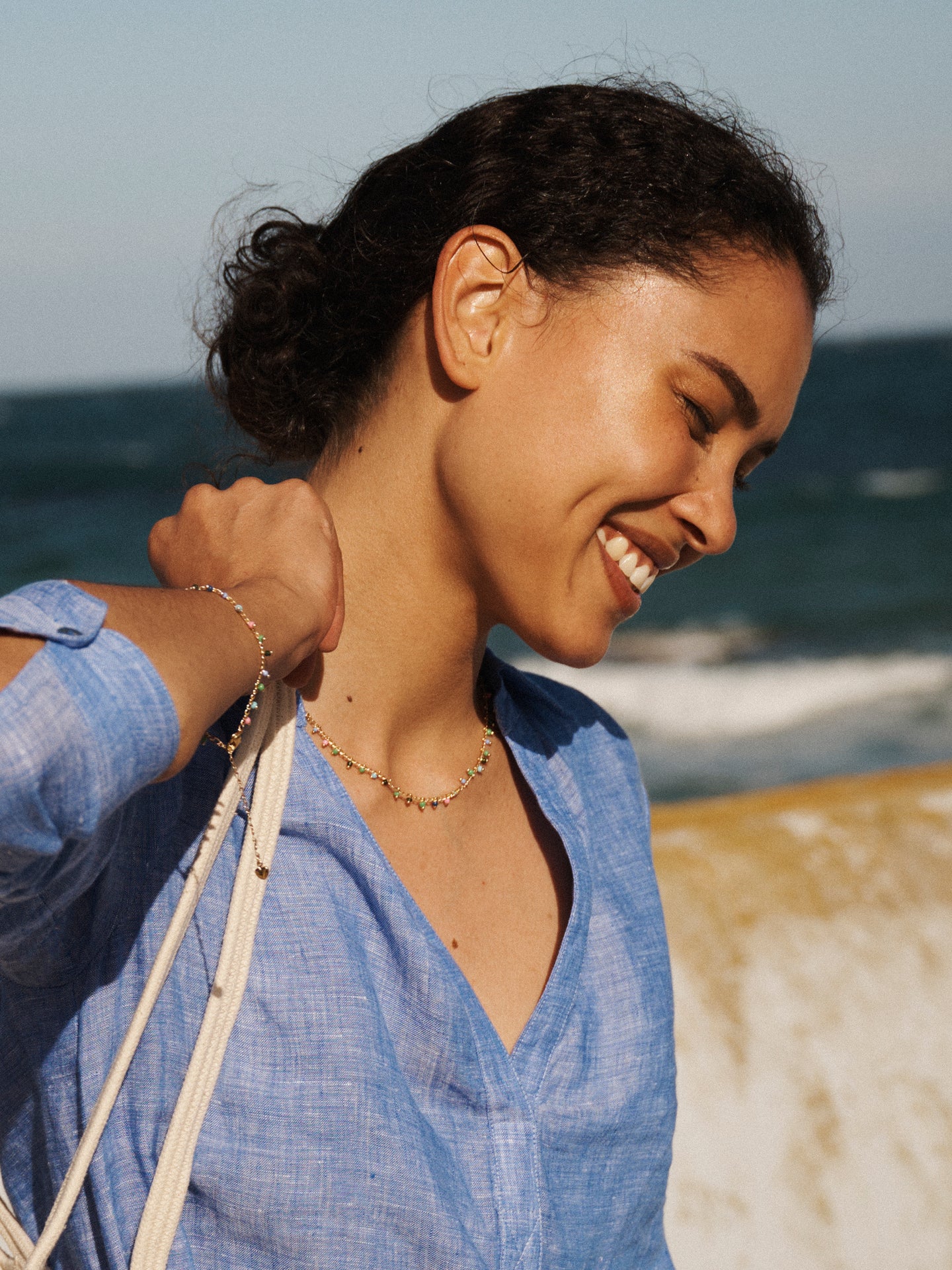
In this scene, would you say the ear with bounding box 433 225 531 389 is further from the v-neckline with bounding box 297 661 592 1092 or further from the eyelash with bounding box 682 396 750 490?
the v-neckline with bounding box 297 661 592 1092

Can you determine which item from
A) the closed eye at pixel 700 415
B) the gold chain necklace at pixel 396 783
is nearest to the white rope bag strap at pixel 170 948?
the gold chain necklace at pixel 396 783

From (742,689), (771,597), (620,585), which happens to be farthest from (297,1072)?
(771,597)

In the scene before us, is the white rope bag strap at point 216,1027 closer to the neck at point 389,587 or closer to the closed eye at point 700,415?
the neck at point 389,587

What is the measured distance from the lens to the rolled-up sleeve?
89 cm

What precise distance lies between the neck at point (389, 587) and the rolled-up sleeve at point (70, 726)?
55cm

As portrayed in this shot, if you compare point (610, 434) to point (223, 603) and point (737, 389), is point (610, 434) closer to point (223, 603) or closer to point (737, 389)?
point (737, 389)

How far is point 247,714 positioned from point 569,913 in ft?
2.15

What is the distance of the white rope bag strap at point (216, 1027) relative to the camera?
1.16 metres

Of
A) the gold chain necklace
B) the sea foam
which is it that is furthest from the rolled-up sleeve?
the sea foam

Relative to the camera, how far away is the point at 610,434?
Answer: 1.36m

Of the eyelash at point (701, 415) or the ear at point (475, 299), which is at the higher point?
the ear at point (475, 299)

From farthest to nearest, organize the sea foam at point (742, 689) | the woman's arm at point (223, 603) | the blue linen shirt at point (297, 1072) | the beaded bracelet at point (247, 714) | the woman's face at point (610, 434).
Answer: the sea foam at point (742, 689), the woman's face at point (610, 434), the blue linen shirt at point (297, 1072), the beaded bracelet at point (247, 714), the woman's arm at point (223, 603)

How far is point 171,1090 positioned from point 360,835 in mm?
323

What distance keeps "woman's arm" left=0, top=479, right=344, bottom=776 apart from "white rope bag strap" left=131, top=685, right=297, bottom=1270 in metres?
0.14
